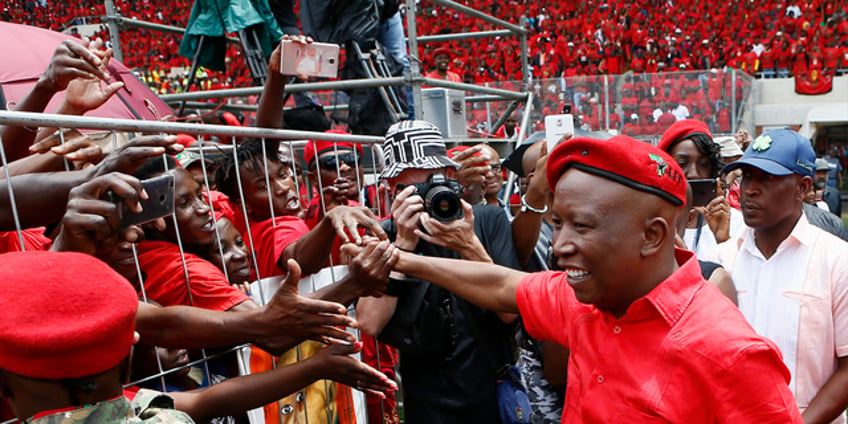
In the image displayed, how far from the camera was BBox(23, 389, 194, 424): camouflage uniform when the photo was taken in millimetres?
1212

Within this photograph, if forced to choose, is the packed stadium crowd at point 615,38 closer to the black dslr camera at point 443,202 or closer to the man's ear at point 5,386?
the black dslr camera at point 443,202

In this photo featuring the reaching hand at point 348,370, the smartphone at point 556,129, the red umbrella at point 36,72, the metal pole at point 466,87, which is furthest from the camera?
the metal pole at point 466,87

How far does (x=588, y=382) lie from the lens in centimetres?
157

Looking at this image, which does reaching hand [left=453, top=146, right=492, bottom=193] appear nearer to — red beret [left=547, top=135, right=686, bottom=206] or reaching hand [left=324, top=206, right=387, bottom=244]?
reaching hand [left=324, top=206, right=387, bottom=244]

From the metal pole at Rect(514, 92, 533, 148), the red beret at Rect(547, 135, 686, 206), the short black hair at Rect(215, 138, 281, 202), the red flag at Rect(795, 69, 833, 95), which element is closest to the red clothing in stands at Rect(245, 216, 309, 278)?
the short black hair at Rect(215, 138, 281, 202)

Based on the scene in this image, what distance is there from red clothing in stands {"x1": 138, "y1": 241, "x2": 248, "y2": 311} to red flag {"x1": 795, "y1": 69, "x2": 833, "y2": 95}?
18.4 metres

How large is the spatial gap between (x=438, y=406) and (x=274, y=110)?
1.51 m

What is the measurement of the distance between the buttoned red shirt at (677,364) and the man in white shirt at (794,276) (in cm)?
86

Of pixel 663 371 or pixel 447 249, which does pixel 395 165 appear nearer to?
pixel 447 249

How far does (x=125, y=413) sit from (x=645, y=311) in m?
1.14

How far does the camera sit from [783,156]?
7.68ft

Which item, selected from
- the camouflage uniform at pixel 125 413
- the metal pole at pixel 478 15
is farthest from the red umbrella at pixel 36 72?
the camouflage uniform at pixel 125 413

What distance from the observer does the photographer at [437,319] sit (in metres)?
2.11

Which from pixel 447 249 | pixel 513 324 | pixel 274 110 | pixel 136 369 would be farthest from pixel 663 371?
pixel 274 110
